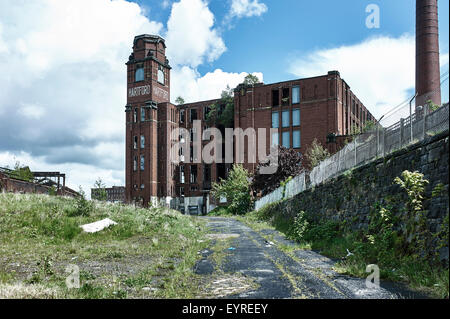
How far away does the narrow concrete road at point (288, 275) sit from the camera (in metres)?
6.39

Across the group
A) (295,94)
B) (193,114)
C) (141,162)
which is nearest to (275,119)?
(295,94)

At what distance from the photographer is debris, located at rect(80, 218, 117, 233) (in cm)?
1390

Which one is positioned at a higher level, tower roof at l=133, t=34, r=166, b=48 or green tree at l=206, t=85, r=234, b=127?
tower roof at l=133, t=34, r=166, b=48

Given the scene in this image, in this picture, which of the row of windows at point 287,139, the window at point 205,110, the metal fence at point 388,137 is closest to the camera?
the metal fence at point 388,137

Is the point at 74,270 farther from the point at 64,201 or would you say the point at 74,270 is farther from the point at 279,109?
the point at 279,109

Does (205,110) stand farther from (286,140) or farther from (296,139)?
(296,139)

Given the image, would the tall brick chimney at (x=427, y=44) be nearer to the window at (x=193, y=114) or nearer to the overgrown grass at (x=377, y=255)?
the overgrown grass at (x=377, y=255)

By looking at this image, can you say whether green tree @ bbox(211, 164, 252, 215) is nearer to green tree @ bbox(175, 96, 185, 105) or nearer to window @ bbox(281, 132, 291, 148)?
window @ bbox(281, 132, 291, 148)

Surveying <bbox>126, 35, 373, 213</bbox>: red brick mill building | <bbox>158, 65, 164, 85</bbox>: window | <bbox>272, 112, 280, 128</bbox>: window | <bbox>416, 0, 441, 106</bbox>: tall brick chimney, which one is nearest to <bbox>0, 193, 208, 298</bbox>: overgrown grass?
<bbox>416, 0, 441, 106</bbox>: tall brick chimney

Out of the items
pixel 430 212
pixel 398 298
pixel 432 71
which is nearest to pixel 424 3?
pixel 432 71

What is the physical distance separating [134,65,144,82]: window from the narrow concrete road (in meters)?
59.7

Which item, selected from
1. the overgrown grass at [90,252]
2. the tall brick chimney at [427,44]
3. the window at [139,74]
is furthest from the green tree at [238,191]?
the overgrown grass at [90,252]

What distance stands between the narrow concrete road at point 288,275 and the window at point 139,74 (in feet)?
196
